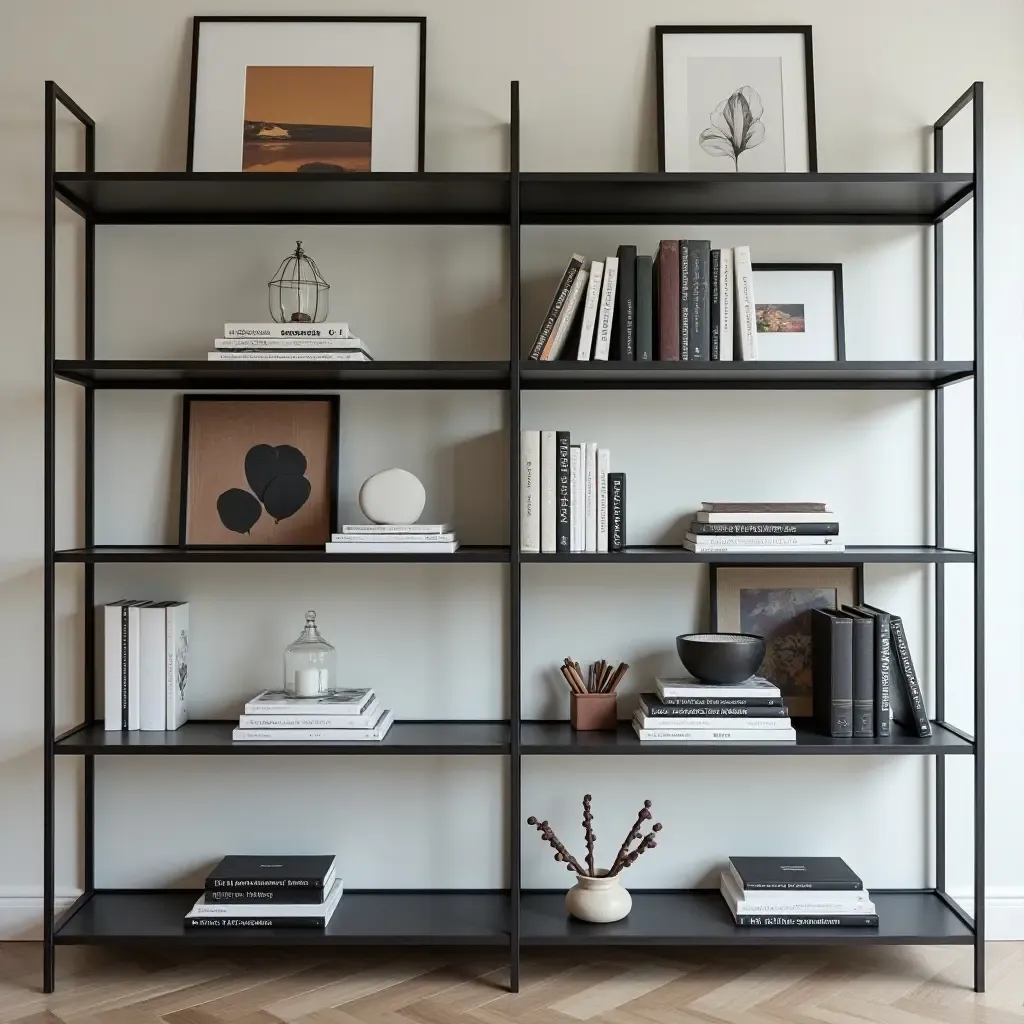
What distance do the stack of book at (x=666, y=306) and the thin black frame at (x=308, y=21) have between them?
0.56 m

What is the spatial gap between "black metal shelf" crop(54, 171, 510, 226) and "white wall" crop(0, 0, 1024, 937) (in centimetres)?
5

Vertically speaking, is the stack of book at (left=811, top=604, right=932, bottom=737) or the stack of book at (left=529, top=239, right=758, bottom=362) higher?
the stack of book at (left=529, top=239, right=758, bottom=362)

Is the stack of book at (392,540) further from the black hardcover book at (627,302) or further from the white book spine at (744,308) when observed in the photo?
the white book spine at (744,308)

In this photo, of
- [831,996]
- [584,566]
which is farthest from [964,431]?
[831,996]

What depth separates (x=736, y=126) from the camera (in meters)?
2.54

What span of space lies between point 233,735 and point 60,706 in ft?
1.92

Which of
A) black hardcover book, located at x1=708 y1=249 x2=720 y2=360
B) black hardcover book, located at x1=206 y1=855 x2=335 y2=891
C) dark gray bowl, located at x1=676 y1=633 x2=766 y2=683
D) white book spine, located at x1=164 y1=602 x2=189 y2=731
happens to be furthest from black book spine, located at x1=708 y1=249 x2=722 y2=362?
black hardcover book, located at x1=206 y1=855 x2=335 y2=891

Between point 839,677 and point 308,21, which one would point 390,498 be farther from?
point 308,21

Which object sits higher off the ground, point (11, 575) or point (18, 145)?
point (18, 145)

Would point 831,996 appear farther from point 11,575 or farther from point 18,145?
point 18,145

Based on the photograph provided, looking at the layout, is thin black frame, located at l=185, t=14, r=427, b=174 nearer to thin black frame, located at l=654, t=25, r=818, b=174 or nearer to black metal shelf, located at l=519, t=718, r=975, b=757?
thin black frame, located at l=654, t=25, r=818, b=174

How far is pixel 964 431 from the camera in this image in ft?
8.42

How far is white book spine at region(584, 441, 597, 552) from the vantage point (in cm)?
233

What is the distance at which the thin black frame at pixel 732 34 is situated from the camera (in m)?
2.53
